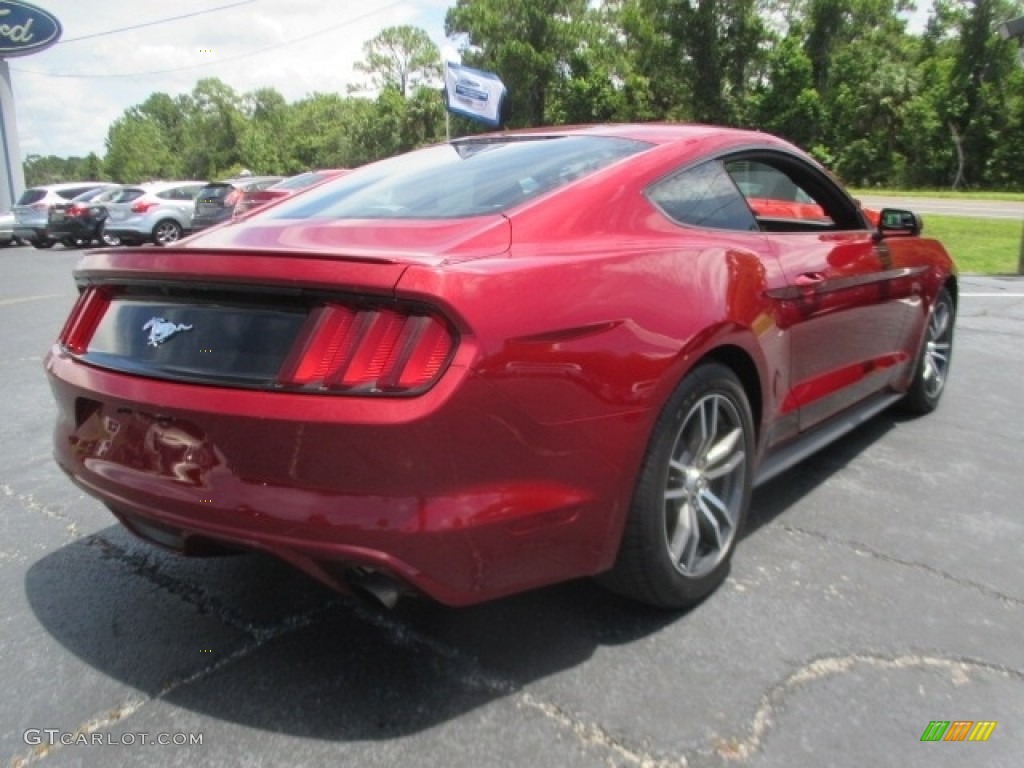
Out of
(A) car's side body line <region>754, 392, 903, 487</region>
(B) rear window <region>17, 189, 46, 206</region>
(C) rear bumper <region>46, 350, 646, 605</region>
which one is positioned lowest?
(B) rear window <region>17, 189, 46, 206</region>

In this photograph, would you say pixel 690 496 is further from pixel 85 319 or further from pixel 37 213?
pixel 37 213

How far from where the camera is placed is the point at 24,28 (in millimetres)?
31016

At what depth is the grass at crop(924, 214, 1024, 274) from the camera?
490 inches

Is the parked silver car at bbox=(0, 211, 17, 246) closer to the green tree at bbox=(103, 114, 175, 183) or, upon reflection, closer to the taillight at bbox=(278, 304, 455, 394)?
the taillight at bbox=(278, 304, 455, 394)

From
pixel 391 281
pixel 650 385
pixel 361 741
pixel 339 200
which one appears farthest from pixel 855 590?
pixel 339 200

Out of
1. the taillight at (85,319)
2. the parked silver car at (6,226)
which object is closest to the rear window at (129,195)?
the parked silver car at (6,226)

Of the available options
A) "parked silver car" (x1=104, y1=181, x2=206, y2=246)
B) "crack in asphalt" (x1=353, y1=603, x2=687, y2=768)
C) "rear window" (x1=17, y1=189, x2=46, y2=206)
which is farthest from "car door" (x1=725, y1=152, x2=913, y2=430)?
"rear window" (x1=17, y1=189, x2=46, y2=206)

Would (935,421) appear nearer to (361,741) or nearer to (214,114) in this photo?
(361,741)

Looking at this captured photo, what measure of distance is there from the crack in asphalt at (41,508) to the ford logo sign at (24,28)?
3334cm

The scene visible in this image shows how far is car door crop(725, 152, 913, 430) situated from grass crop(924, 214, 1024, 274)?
29.9 feet

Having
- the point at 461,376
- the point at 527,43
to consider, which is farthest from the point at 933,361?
the point at 527,43

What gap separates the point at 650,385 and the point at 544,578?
60 centimetres

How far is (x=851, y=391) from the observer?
3.80 metres

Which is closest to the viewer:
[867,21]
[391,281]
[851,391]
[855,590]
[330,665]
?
[391,281]
